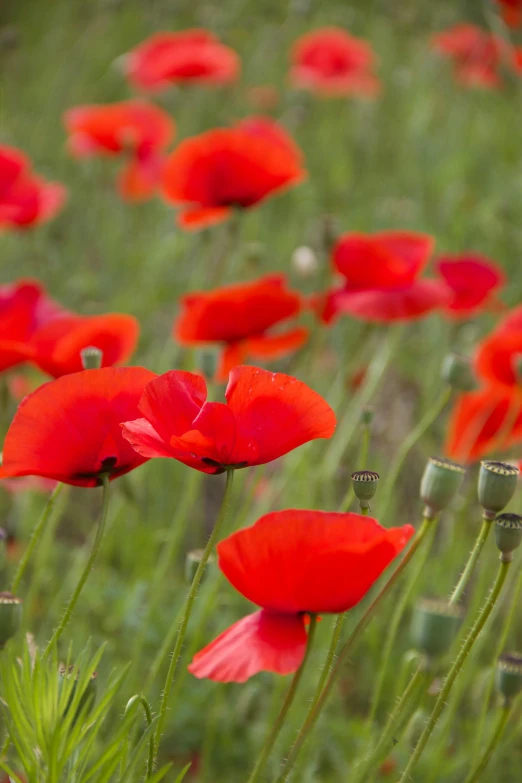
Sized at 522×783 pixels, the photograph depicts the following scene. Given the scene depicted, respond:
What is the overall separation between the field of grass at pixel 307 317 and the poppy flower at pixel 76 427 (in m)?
0.19

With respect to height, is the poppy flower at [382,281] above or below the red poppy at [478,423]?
above

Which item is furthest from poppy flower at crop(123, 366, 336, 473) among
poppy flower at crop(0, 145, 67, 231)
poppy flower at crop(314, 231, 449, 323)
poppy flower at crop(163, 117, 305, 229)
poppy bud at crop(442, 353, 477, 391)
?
poppy flower at crop(0, 145, 67, 231)

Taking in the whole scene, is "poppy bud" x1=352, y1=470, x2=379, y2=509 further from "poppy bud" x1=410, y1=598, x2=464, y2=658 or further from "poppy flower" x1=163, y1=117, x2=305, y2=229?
"poppy flower" x1=163, y1=117, x2=305, y2=229

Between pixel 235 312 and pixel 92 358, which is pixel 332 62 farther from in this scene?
pixel 92 358

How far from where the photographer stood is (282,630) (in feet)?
2.27

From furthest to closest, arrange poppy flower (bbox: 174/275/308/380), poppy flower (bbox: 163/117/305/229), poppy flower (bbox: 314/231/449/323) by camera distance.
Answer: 1. poppy flower (bbox: 163/117/305/229)
2. poppy flower (bbox: 314/231/449/323)
3. poppy flower (bbox: 174/275/308/380)

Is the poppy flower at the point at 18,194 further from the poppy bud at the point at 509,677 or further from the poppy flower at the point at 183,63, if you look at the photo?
the poppy bud at the point at 509,677

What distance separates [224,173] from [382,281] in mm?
432

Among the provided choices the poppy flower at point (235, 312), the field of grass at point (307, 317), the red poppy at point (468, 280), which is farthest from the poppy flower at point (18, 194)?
the red poppy at point (468, 280)

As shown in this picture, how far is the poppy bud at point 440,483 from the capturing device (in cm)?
81

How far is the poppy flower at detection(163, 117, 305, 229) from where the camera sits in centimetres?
176

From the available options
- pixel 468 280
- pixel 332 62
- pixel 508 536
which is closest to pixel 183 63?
pixel 332 62

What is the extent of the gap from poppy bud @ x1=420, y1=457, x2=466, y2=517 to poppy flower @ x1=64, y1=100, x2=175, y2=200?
1.81 m

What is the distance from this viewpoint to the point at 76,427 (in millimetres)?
775
